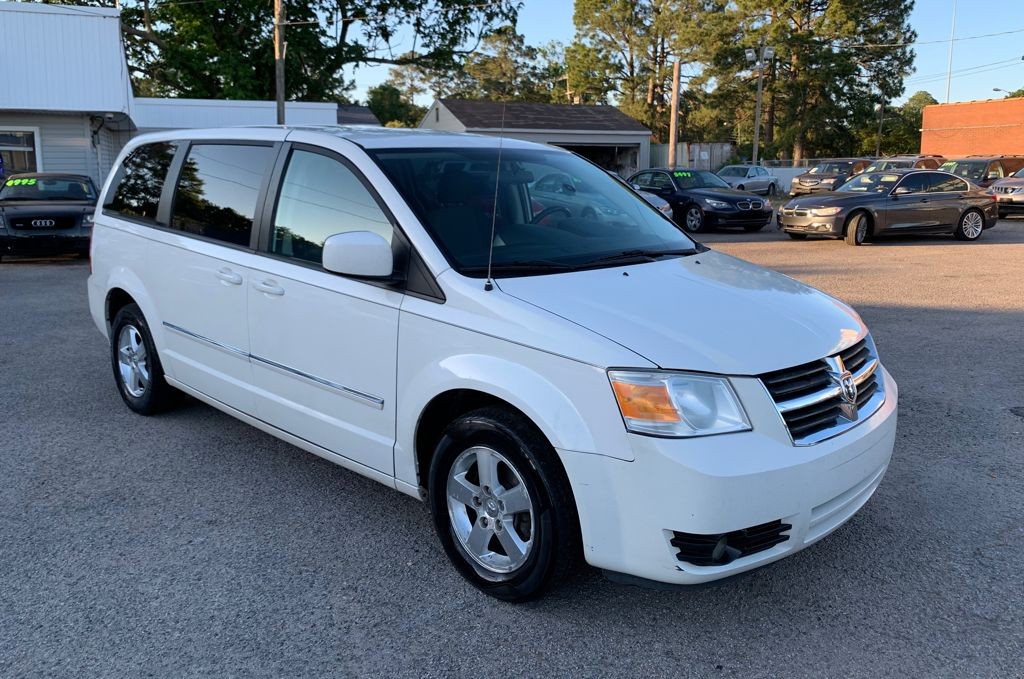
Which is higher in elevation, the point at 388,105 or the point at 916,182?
the point at 388,105

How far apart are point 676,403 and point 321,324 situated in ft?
5.79

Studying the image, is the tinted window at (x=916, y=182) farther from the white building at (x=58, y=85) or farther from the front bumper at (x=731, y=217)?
the white building at (x=58, y=85)

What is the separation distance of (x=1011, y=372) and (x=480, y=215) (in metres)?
5.09

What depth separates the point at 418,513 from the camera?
13.9ft

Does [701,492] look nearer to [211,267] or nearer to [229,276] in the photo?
[229,276]

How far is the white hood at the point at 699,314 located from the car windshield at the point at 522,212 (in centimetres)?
22

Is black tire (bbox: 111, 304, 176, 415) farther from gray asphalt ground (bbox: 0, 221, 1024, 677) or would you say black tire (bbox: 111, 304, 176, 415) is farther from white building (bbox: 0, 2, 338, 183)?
white building (bbox: 0, 2, 338, 183)

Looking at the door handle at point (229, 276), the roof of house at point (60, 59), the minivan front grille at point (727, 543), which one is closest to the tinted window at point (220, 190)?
the door handle at point (229, 276)

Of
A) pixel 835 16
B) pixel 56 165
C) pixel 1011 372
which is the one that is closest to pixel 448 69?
pixel 56 165

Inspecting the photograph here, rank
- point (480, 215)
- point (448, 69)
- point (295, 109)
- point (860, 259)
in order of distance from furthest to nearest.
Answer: point (448, 69) < point (295, 109) < point (860, 259) < point (480, 215)

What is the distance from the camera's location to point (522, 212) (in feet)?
13.6

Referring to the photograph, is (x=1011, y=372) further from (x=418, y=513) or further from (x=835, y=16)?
(x=835, y=16)

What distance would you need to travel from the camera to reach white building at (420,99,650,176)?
4397 cm

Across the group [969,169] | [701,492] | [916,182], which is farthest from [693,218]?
[701,492]
